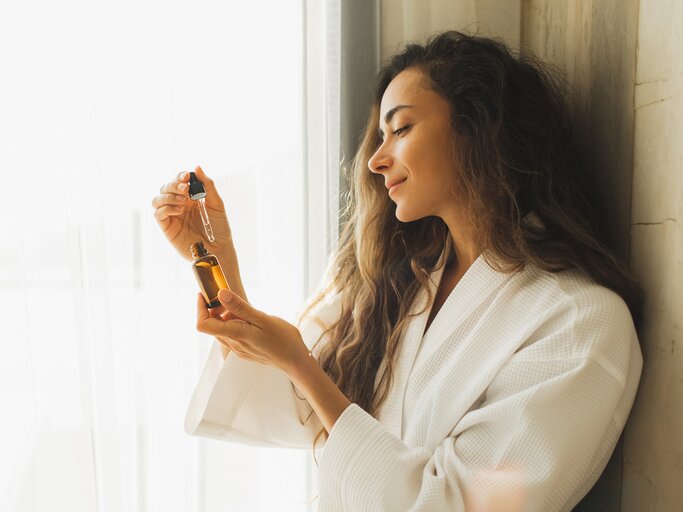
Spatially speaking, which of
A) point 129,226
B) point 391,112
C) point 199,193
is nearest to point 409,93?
point 391,112

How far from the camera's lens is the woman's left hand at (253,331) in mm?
1040

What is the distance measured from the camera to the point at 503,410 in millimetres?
988

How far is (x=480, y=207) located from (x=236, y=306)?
53 centimetres

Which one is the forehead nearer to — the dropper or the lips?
the lips

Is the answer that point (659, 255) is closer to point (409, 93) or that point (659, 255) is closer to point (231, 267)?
point (409, 93)

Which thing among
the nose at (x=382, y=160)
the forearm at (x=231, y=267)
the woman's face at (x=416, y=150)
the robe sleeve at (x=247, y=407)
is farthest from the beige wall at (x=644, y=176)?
the forearm at (x=231, y=267)

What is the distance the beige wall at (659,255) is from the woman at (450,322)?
4 cm

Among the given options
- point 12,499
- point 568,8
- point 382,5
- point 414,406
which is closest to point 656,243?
point 414,406

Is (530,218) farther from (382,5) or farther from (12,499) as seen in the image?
(12,499)

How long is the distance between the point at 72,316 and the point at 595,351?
109 centimetres

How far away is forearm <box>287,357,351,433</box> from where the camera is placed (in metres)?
1.08

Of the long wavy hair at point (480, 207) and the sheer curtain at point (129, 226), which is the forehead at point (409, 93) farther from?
the sheer curtain at point (129, 226)

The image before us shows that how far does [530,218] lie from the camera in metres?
1.21

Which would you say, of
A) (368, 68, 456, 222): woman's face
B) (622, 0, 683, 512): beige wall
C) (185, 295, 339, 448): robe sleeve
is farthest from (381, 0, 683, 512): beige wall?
(185, 295, 339, 448): robe sleeve
